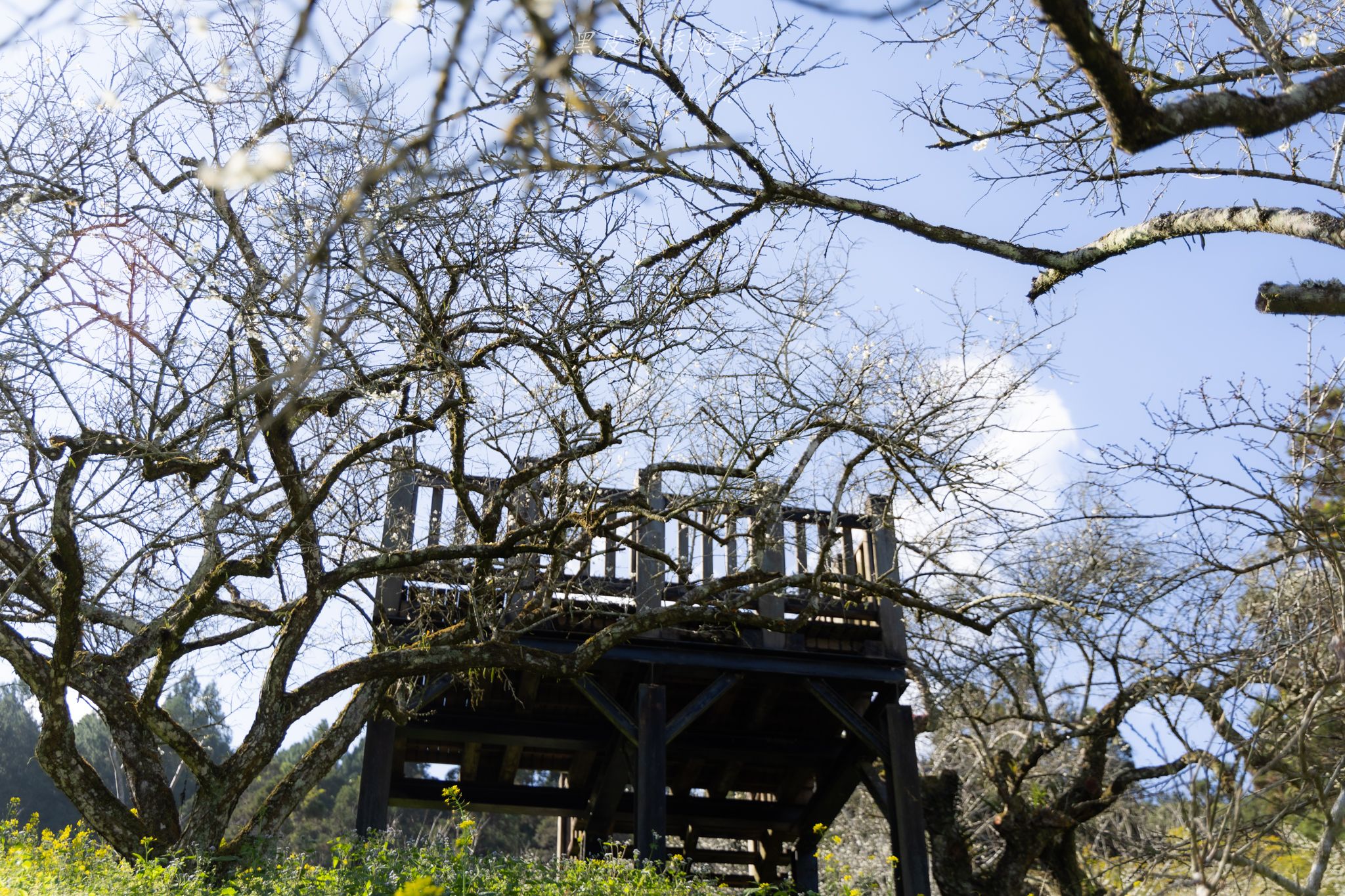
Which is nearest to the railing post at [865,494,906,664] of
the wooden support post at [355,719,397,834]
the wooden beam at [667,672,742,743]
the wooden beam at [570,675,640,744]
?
the wooden beam at [667,672,742,743]

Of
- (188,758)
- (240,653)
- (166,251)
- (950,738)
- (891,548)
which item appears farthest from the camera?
(950,738)

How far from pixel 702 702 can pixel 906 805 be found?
71.8 inches

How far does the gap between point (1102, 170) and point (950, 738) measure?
8.98 metres

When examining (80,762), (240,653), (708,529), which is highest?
(708,529)

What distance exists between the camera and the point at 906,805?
8.16m

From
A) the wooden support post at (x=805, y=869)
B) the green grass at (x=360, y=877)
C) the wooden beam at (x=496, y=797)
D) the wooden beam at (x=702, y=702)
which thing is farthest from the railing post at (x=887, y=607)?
the wooden beam at (x=496, y=797)

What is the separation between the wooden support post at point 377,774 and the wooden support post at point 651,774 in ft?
6.18

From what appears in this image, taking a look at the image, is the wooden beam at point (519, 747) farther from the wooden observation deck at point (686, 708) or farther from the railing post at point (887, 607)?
the railing post at point (887, 607)

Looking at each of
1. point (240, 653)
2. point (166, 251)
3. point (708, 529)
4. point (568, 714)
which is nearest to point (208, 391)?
point (166, 251)

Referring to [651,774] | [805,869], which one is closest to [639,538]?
[651,774]

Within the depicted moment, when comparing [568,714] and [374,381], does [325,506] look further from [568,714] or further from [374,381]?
[568,714]

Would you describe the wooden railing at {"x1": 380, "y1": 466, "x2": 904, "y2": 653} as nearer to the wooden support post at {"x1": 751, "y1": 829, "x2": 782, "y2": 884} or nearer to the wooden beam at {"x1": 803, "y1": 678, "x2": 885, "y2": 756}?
the wooden beam at {"x1": 803, "y1": 678, "x2": 885, "y2": 756}

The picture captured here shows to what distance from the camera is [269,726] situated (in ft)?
17.4

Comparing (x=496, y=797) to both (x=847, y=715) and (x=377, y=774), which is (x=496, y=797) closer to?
(x=377, y=774)
